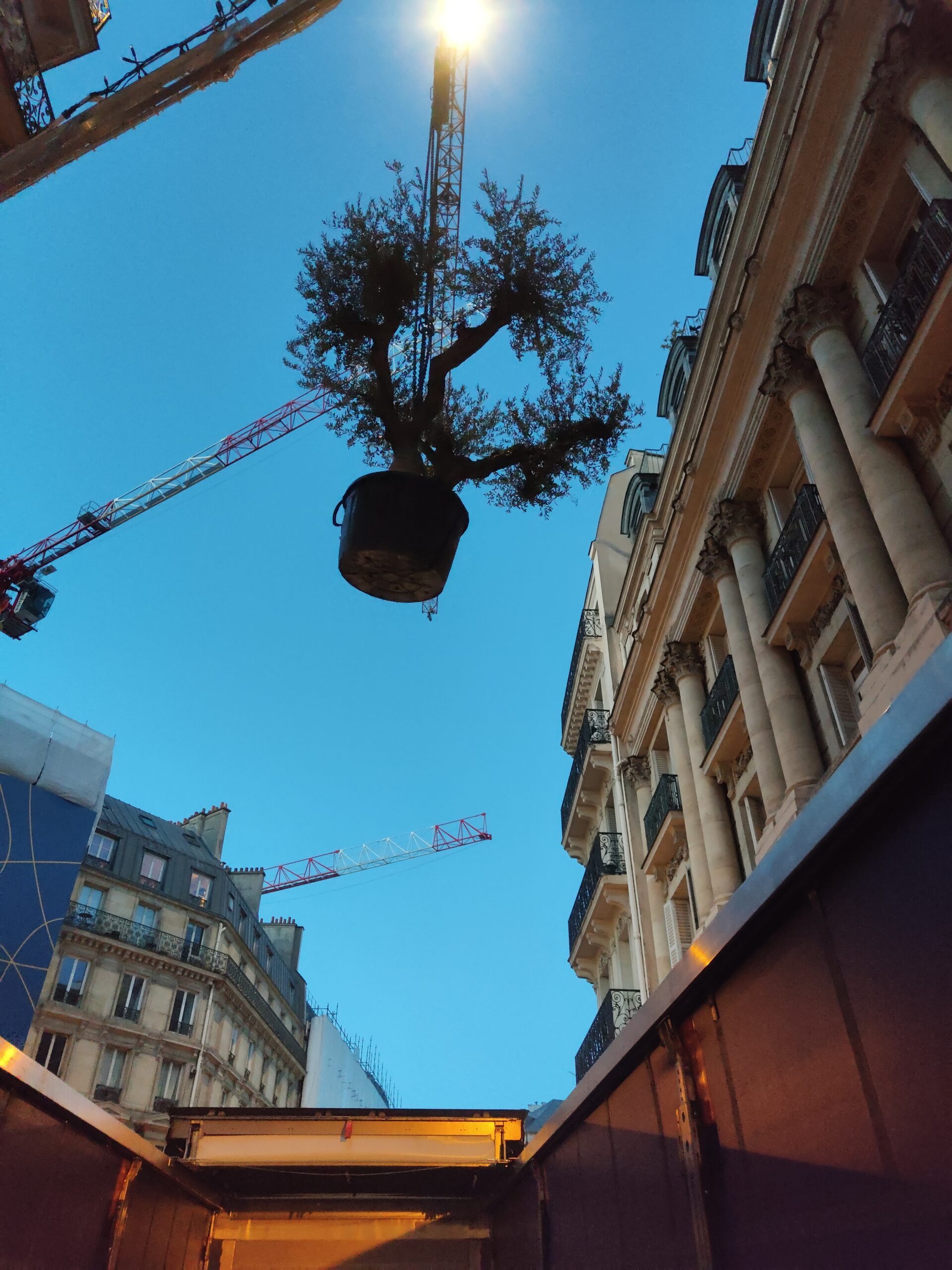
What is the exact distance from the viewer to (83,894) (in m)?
33.9

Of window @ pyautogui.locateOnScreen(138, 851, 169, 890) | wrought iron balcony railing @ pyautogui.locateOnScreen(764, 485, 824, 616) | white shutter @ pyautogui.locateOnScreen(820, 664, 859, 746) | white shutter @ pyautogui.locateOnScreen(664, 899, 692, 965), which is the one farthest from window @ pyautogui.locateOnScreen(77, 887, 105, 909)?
white shutter @ pyautogui.locateOnScreen(820, 664, 859, 746)

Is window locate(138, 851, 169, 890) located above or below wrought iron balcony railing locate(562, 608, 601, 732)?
below

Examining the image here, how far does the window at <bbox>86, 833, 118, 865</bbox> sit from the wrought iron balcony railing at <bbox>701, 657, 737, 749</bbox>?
90.2ft

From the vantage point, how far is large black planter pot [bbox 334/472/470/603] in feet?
10.5

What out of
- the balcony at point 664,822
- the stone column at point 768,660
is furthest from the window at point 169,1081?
the stone column at point 768,660

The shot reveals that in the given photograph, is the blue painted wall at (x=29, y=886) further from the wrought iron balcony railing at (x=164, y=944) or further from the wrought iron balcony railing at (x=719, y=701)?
the wrought iron balcony railing at (x=719, y=701)

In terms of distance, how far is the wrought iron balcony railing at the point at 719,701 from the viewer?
1591 cm

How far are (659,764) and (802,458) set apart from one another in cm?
890

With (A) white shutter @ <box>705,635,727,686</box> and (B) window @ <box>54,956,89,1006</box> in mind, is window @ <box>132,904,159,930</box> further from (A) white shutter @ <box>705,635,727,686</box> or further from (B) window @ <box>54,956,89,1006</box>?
(A) white shutter @ <box>705,635,727,686</box>

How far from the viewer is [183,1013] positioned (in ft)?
117

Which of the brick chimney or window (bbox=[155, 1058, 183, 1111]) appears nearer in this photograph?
window (bbox=[155, 1058, 183, 1111])

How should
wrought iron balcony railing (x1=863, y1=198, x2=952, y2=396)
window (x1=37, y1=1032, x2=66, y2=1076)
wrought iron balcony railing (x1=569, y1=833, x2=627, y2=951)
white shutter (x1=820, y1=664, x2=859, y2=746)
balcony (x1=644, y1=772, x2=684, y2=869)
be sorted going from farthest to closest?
window (x1=37, y1=1032, x2=66, y2=1076) → wrought iron balcony railing (x1=569, y1=833, x2=627, y2=951) → balcony (x1=644, y1=772, x2=684, y2=869) → white shutter (x1=820, y1=664, x2=859, y2=746) → wrought iron balcony railing (x1=863, y1=198, x2=952, y2=396)


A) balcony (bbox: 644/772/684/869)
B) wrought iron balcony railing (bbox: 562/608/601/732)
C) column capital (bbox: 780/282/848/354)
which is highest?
wrought iron balcony railing (bbox: 562/608/601/732)

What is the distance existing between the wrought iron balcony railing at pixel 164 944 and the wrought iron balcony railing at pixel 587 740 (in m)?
18.6
